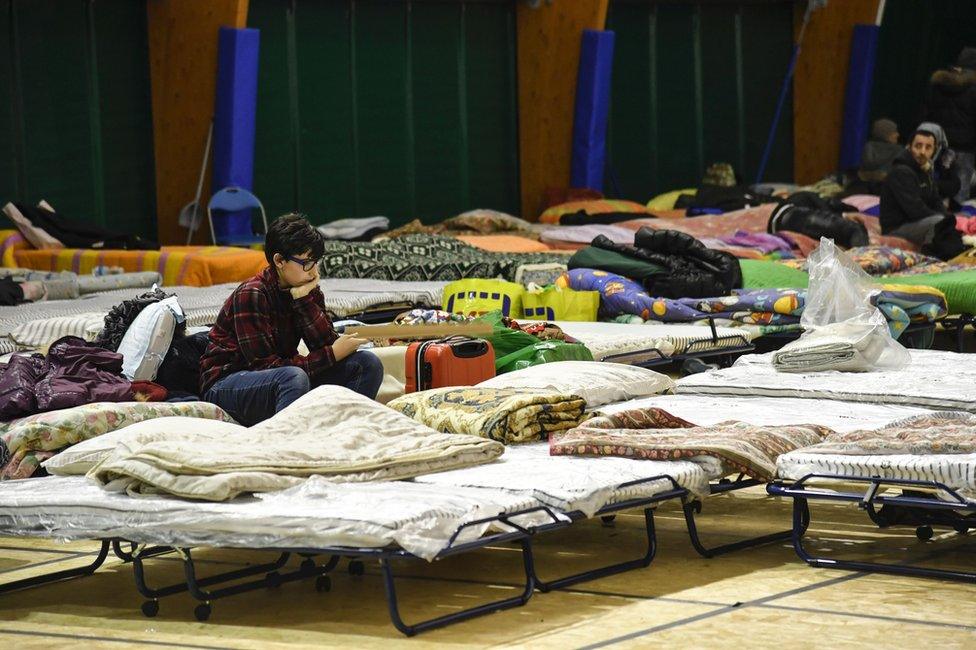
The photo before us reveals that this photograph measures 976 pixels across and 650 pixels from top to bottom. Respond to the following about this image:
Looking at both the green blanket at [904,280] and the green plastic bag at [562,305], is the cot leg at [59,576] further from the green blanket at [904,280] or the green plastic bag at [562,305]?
the green blanket at [904,280]

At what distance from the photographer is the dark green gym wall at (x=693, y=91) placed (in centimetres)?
1625

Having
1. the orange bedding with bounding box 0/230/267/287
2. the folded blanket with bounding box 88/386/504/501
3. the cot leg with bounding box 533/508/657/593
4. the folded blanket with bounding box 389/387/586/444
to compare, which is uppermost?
the folded blanket with bounding box 88/386/504/501

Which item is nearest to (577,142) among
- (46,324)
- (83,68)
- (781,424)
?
(83,68)

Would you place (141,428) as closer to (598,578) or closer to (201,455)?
A: (201,455)

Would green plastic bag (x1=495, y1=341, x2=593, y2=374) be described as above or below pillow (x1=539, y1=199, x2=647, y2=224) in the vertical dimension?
above

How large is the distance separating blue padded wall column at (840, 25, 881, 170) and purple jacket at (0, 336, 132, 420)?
461 inches

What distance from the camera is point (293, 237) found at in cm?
552

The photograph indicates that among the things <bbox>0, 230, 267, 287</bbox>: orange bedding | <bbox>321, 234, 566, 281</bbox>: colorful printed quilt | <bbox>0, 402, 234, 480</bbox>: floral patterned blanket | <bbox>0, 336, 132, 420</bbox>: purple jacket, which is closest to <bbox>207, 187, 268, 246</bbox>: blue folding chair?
<bbox>0, 230, 267, 287</bbox>: orange bedding

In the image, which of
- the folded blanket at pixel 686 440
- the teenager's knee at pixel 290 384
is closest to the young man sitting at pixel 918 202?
the folded blanket at pixel 686 440

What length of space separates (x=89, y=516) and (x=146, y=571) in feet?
1.75

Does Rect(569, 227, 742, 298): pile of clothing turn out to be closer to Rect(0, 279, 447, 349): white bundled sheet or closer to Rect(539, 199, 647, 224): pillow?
Rect(0, 279, 447, 349): white bundled sheet

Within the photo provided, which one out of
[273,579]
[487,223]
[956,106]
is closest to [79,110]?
[487,223]

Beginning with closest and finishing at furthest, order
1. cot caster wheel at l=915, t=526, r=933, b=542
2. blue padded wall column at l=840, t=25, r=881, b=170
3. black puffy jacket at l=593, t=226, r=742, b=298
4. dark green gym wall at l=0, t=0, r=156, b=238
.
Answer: cot caster wheel at l=915, t=526, r=933, b=542
black puffy jacket at l=593, t=226, r=742, b=298
dark green gym wall at l=0, t=0, r=156, b=238
blue padded wall column at l=840, t=25, r=881, b=170

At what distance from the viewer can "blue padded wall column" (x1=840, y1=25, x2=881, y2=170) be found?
16.1 meters
